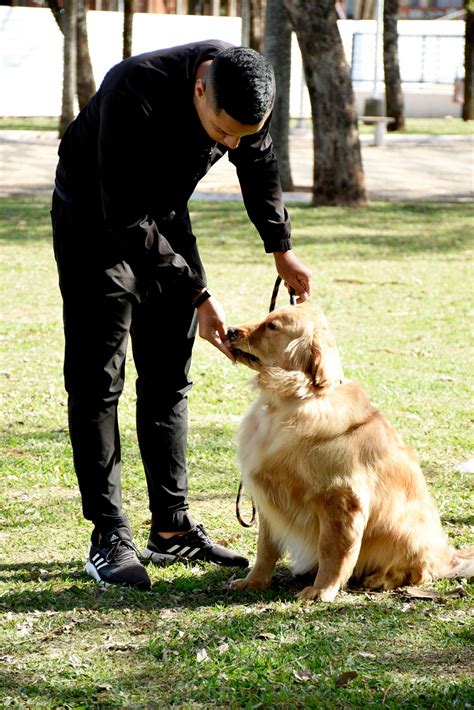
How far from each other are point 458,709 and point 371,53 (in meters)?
41.7

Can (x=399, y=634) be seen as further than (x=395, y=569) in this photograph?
No

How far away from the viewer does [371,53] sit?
4225 centimetres

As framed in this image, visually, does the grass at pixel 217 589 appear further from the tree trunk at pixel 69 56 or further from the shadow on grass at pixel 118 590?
the tree trunk at pixel 69 56

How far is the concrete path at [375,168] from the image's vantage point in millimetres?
18562

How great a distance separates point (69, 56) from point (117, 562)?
21.5m

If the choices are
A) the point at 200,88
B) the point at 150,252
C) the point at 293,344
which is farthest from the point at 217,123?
the point at 293,344

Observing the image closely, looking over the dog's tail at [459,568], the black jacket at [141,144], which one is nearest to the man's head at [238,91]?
the black jacket at [141,144]

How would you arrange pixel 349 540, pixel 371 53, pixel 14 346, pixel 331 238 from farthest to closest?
1. pixel 371 53
2. pixel 331 238
3. pixel 14 346
4. pixel 349 540

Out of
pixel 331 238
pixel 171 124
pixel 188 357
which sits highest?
pixel 171 124

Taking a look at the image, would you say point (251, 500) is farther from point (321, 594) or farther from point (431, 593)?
point (431, 593)

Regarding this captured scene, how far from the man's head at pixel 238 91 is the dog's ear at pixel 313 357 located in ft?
2.80

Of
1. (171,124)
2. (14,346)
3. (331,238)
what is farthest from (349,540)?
(331,238)

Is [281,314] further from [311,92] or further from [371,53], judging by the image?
[371,53]

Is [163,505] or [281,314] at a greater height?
[281,314]
